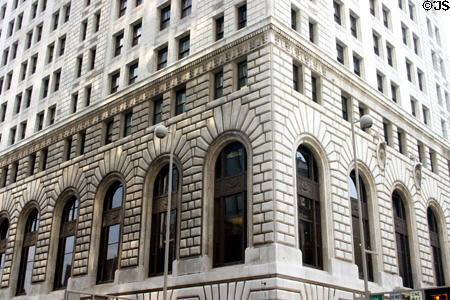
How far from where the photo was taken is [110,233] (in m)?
36.9

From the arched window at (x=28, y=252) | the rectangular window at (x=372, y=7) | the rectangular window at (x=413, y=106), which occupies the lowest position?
the arched window at (x=28, y=252)

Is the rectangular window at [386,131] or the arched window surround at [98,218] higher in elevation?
the rectangular window at [386,131]

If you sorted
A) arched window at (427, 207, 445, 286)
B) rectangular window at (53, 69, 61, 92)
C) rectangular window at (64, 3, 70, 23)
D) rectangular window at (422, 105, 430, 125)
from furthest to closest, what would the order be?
rectangular window at (64, 3, 70, 23) < rectangular window at (53, 69, 61, 92) < rectangular window at (422, 105, 430, 125) < arched window at (427, 207, 445, 286)

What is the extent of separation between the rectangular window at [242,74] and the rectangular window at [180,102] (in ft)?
15.3

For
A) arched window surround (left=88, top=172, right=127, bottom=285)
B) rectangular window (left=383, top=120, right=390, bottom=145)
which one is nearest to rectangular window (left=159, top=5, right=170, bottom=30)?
arched window surround (left=88, top=172, right=127, bottom=285)

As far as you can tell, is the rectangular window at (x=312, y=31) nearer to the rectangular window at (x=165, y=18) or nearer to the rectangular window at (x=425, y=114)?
the rectangular window at (x=165, y=18)

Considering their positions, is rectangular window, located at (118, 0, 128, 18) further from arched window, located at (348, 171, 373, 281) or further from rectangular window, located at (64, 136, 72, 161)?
arched window, located at (348, 171, 373, 281)

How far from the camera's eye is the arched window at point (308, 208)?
2936 cm

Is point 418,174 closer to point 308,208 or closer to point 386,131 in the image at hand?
point 386,131

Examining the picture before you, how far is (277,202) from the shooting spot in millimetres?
27328

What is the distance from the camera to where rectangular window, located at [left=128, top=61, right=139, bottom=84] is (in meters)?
40.3

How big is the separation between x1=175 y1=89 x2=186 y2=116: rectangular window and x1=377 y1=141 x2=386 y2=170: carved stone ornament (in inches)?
538

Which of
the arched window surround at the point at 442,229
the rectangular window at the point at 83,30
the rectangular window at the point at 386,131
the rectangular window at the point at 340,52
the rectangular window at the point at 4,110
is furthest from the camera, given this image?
the rectangular window at the point at 4,110

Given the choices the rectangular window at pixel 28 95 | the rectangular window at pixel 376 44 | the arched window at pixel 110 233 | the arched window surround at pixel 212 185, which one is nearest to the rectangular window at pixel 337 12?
the rectangular window at pixel 376 44
